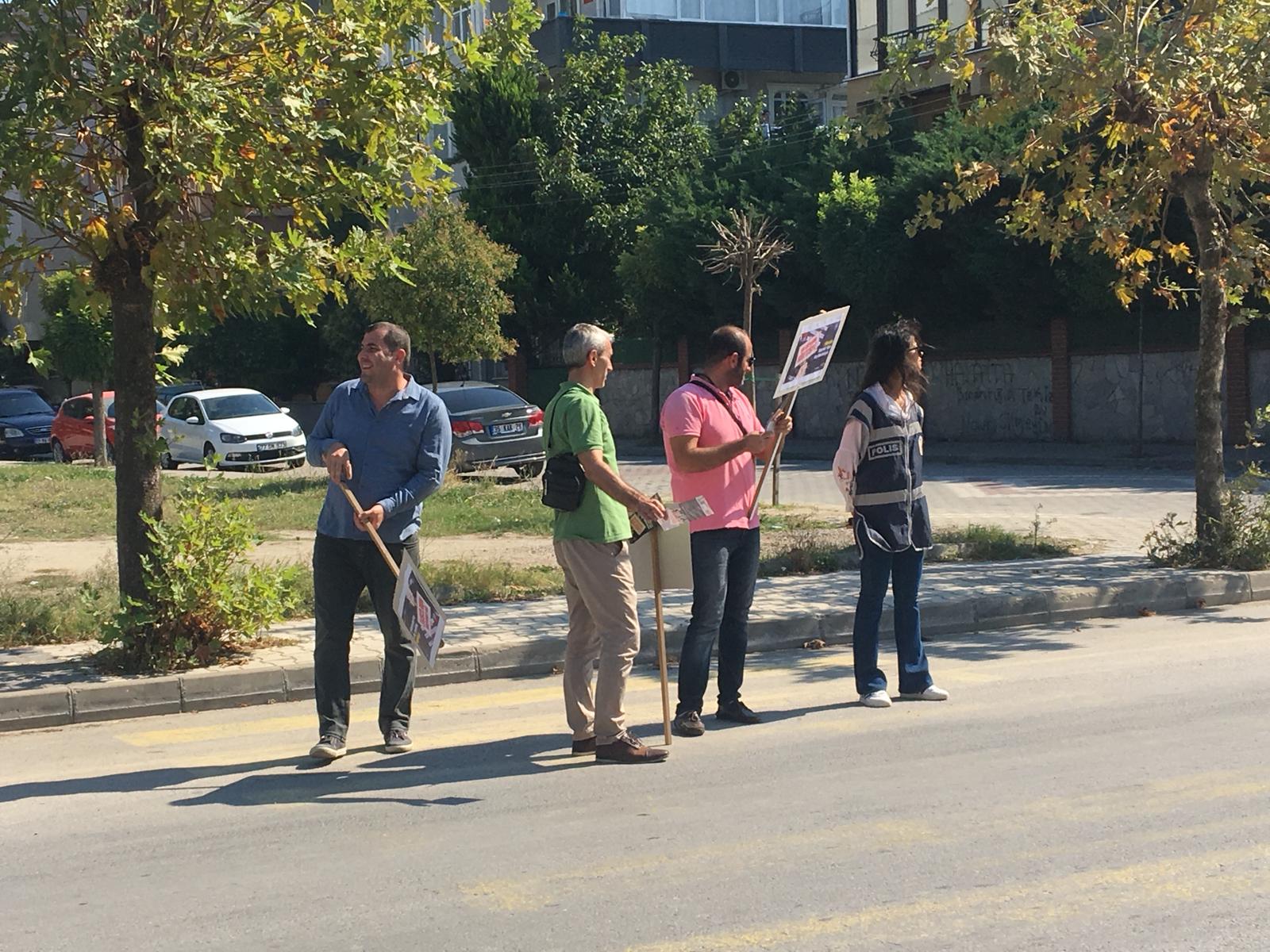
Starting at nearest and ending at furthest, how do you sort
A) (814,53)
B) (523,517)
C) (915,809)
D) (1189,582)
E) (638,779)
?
(915,809) → (638,779) → (1189,582) → (523,517) → (814,53)

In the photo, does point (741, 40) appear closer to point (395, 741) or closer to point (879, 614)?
point (879, 614)

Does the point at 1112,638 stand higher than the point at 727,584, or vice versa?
the point at 727,584

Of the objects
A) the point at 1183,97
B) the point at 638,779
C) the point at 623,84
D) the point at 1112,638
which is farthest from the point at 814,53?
the point at 638,779

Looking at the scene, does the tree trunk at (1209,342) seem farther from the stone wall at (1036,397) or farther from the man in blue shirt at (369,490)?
the stone wall at (1036,397)

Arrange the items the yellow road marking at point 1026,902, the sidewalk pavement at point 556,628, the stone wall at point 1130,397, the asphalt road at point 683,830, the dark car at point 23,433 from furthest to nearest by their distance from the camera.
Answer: the dark car at point 23,433 < the stone wall at point 1130,397 < the sidewalk pavement at point 556,628 < the asphalt road at point 683,830 < the yellow road marking at point 1026,902

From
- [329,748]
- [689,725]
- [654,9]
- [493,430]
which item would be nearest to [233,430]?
[493,430]

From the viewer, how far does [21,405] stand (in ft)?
122

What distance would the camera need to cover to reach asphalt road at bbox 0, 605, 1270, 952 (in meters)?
4.53

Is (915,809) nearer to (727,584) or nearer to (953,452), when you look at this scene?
(727,584)

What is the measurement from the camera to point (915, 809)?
18.7 ft

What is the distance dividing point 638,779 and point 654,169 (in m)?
35.4

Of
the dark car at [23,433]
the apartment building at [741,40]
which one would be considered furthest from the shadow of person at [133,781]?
the apartment building at [741,40]

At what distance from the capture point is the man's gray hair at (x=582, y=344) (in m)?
6.60

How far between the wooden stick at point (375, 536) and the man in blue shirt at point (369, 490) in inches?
2.2
